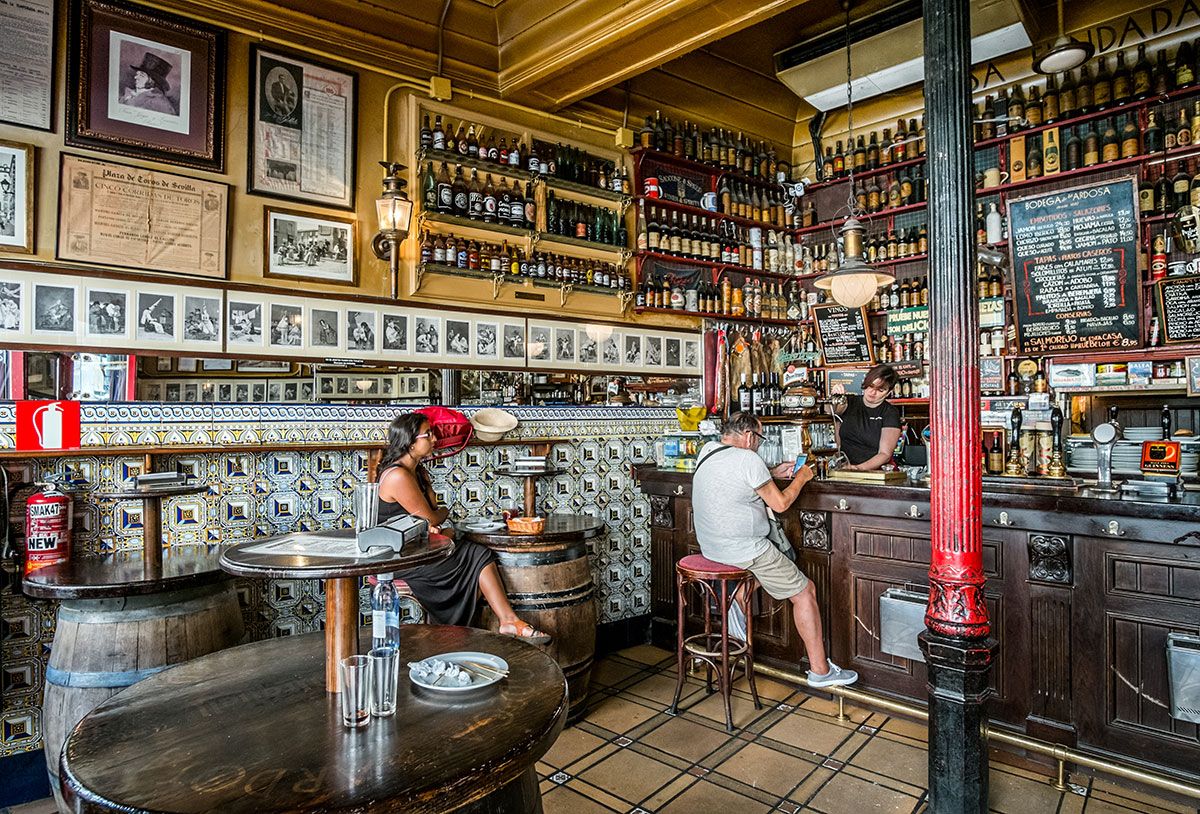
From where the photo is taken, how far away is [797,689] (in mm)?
4066

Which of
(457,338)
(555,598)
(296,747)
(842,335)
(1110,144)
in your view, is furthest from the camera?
(842,335)

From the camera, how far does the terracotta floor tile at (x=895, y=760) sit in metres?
3.06

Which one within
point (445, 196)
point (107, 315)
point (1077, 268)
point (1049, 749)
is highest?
point (445, 196)

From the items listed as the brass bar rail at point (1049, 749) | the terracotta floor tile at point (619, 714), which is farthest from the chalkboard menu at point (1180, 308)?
the terracotta floor tile at point (619, 714)

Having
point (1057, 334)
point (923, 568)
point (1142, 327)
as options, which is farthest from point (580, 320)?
point (1142, 327)

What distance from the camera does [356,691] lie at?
5.05 ft

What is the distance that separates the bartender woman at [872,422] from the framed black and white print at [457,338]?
110 inches

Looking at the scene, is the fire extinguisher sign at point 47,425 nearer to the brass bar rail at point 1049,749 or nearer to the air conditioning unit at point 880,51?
the brass bar rail at point 1049,749

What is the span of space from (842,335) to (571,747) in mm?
4481

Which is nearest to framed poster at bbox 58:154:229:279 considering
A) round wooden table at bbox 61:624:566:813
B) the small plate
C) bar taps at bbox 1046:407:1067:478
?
round wooden table at bbox 61:624:566:813

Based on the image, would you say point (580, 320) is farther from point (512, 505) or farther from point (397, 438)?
point (397, 438)

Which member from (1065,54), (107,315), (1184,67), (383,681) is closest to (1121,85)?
(1184,67)

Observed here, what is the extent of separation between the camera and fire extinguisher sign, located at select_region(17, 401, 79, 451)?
9.73 ft

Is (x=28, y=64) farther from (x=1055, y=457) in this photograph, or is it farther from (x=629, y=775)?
(x=1055, y=457)
